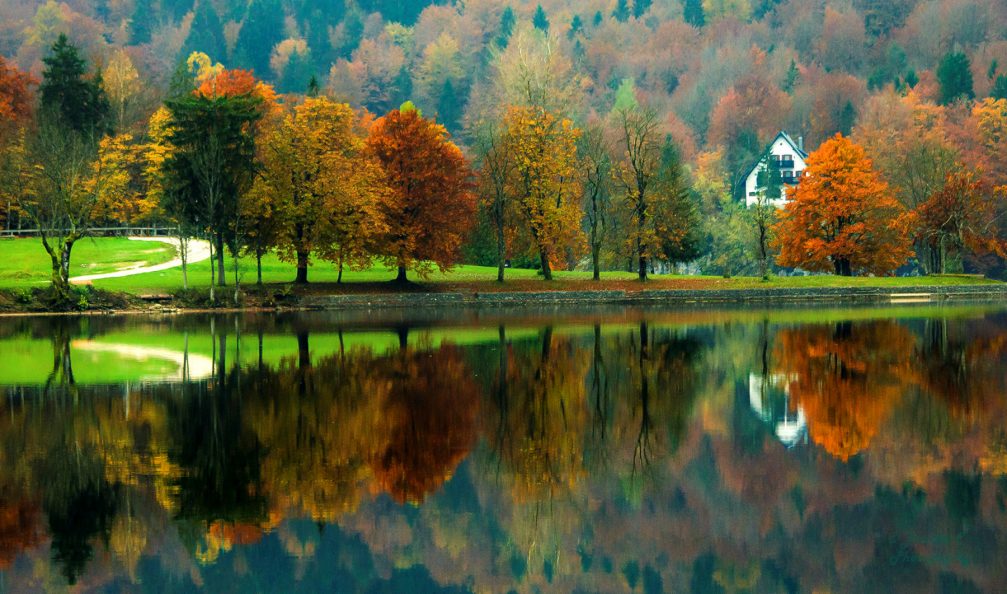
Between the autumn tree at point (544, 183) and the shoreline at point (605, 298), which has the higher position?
the autumn tree at point (544, 183)

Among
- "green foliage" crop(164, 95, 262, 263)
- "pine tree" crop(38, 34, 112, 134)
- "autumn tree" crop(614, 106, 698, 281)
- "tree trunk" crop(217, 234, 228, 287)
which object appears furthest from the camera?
"pine tree" crop(38, 34, 112, 134)

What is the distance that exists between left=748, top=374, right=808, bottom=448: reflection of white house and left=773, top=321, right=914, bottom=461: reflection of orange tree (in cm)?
20

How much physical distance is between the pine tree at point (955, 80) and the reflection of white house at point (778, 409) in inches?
4154

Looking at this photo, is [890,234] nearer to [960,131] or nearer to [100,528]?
[960,131]

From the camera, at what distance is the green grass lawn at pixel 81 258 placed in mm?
67312

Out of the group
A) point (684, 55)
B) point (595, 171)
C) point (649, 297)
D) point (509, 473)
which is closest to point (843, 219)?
point (595, 171)

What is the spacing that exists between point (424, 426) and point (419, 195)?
159ft

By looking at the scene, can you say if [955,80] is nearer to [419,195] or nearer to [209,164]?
[419,195]

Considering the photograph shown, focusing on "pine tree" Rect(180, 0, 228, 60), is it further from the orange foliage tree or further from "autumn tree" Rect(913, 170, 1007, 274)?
"autumn tree" Rect(913, 170, 1007, 274)

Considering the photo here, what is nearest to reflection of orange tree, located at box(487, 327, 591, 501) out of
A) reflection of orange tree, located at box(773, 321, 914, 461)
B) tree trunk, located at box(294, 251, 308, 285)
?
reflection of orange tree, located at box(773, 321, 914, 461)

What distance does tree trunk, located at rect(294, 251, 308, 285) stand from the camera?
67.2m

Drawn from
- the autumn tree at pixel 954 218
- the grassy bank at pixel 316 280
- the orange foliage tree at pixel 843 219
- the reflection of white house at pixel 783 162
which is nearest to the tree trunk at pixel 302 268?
the grassy bank at pixel 316 280

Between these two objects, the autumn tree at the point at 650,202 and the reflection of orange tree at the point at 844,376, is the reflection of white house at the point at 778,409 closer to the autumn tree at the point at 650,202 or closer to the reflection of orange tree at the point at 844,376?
the reflection of orange tree at the point at 844,376

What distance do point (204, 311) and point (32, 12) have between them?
152 metres
